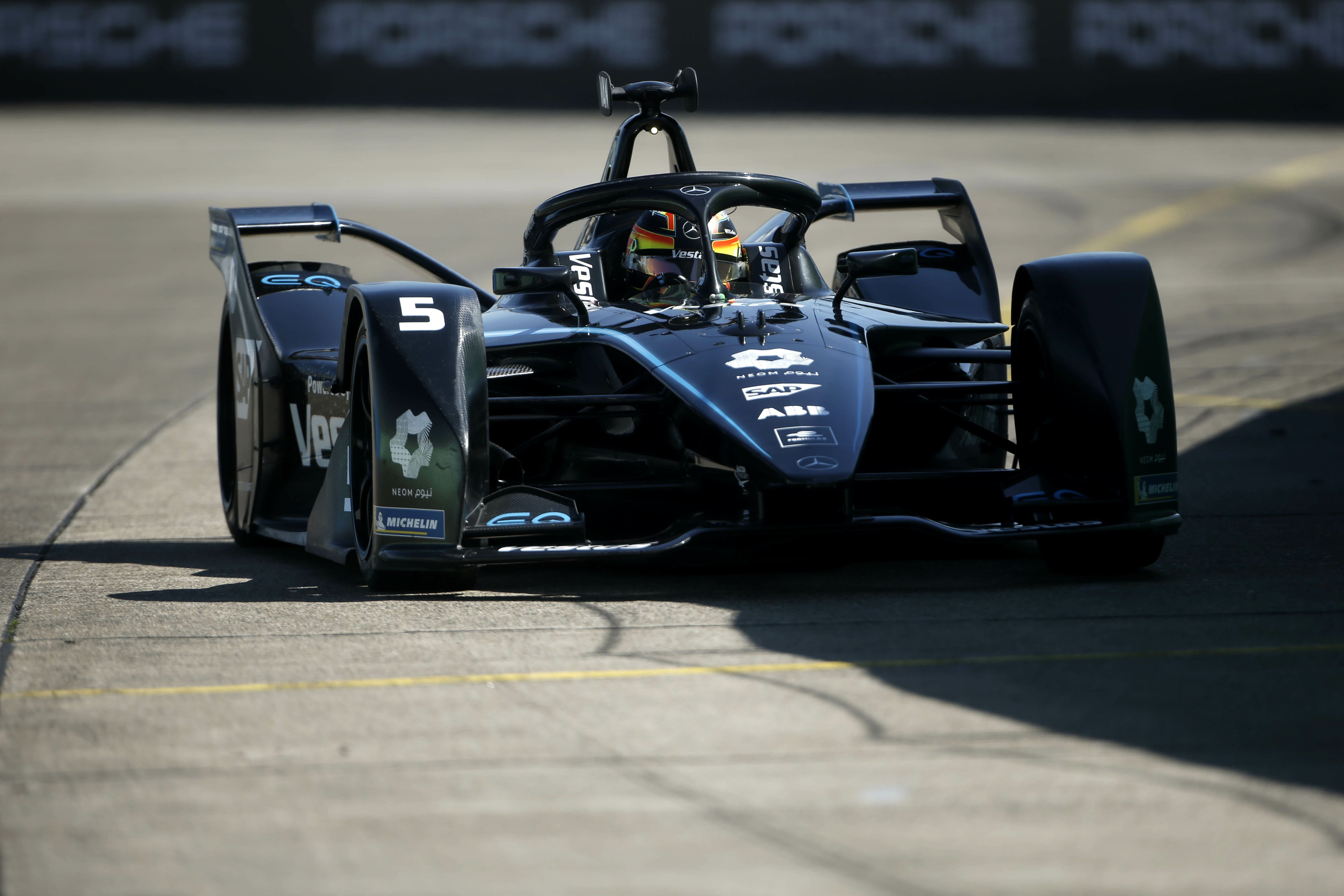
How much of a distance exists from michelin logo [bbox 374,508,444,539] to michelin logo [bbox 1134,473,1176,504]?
2500 millimetres

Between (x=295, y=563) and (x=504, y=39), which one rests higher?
(x=504, y=39)

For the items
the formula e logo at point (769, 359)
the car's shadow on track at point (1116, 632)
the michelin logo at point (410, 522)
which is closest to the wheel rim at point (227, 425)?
the car's shadow on track at point (1116, 632)

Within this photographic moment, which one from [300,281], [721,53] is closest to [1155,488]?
[300,281]

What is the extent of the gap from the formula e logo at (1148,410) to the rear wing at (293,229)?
3382 millimetres

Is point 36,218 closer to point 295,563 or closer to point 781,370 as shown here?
point 295,563

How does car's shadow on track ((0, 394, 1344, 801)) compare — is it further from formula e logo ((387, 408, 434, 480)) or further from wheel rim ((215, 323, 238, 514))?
formula e logo ((387, 408, 434, 480))

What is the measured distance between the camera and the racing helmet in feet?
24.2

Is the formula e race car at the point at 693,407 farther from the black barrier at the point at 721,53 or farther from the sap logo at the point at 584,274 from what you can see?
the black barrier at the point at 721,53

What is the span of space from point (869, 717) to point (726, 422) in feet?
6.09

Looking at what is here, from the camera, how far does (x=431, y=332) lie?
6316mm

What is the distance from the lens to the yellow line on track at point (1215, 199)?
23453mm

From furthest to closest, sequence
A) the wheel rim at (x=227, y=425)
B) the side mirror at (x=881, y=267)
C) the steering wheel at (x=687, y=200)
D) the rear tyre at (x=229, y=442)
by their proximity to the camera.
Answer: the wheel rim at (x=227, y=425) → the rear tyre at (x=229, y=442) → the steering wheel at (x=687, y=200) → the side mirror at (x=881, y=267)

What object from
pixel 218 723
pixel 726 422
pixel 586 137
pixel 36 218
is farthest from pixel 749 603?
pixel 586 137

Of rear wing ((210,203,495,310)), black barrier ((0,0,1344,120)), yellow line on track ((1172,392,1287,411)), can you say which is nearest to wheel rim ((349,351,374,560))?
rear wing ((210,203,495,310))
